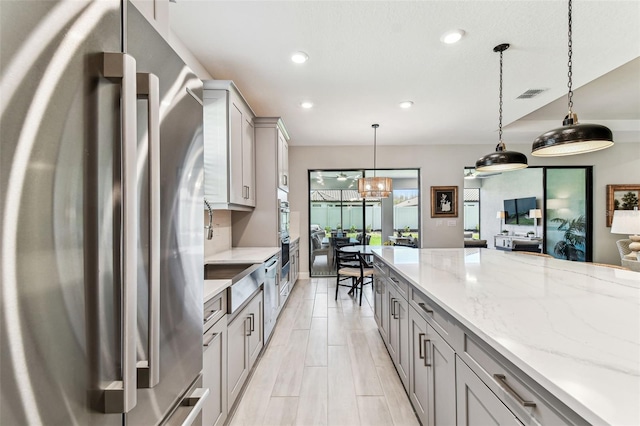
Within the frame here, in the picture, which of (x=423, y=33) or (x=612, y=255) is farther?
(x=612, y=255)

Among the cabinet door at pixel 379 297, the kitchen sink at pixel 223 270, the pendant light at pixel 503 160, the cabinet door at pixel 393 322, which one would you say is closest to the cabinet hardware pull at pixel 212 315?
the kitchen sink at pixel 223 270

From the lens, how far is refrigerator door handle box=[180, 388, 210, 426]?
0.83 meters

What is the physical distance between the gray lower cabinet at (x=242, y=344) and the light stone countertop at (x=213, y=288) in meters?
0.29

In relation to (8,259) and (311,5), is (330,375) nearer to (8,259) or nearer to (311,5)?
(8,259)

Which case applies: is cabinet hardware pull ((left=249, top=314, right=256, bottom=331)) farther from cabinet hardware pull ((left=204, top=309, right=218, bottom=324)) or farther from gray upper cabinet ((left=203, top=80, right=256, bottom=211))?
gray upper cabinet ((left=203, top=80, right=256, bottom=211))

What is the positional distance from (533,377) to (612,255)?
24.0ft

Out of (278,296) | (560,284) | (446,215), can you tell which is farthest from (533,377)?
(446,215)

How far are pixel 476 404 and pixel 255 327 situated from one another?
5.56 feet

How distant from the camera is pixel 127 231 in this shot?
0.55 m

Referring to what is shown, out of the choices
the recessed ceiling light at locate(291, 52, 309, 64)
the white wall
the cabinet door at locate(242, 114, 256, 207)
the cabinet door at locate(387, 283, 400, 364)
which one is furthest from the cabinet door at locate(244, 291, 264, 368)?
the white wall

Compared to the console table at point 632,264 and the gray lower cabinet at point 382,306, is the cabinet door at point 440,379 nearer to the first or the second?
the gray lower cabinet at point 382,306

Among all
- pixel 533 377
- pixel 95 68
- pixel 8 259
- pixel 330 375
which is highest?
pixel 95 68

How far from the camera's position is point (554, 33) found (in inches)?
86.3

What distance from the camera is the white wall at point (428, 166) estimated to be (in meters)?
5.57
